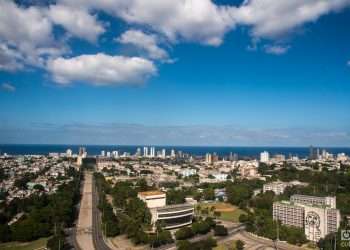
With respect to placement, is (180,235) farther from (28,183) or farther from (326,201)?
(28,183)

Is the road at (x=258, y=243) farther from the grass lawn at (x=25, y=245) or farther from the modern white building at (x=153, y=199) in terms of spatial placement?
the grass lawn at (x=25, y=245)

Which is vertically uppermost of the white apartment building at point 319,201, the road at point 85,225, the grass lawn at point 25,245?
the white apartment building at point 319,201

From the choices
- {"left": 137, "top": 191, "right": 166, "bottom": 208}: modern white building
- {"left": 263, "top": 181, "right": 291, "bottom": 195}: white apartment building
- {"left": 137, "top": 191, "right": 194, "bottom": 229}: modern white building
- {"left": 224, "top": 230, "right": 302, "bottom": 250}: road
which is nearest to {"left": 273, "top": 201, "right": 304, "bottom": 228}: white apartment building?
{"left": 224, "top": 230, "right": 302, "bottom": 250}: road

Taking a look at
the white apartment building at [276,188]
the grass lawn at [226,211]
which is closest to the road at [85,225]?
the grass lawn at [226,211]

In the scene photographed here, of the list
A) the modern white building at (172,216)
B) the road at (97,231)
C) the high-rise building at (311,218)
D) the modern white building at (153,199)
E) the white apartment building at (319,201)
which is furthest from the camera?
the modern white building at (153,199)

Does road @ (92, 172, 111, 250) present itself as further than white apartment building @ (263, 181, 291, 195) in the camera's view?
No

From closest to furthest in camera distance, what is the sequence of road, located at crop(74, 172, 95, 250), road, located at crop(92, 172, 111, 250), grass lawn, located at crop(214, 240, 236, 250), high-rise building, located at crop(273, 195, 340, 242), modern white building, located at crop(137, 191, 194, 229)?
grass lawn, located at crop(214, 240, 236, 250) < road, located at crop(92, 172, 111, 250) < road, located at crop(74, 172, 95, 250) < high-rise building, located at crop(273, 195, 340, 242) < modern white building, located at crop(137, 191, 194, 229)

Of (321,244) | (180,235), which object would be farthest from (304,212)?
(180,235)

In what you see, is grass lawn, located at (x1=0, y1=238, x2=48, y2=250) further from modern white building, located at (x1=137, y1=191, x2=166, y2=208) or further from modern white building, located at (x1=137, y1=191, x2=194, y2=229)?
modern white building, located at (x1=137, y1=191, x2=166, y2=208)
